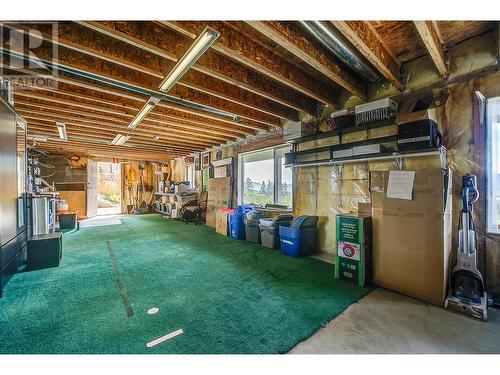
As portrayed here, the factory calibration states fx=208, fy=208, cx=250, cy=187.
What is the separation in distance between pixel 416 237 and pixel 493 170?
3.68 ft

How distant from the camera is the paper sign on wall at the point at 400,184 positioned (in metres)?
2.26

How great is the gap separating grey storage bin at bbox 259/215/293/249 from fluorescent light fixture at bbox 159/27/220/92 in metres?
2.86

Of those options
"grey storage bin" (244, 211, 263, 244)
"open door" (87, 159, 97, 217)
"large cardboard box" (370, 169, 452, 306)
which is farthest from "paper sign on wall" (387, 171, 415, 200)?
"open door" (87, 159, 97, 217)

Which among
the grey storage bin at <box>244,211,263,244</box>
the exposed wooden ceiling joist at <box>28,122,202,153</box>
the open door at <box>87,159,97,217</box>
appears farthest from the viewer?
the open door at <box>87,159,97,217</box>

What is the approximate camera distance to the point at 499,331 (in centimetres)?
168

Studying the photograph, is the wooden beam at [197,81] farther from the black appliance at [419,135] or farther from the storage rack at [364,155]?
the black appliance at [419,135]

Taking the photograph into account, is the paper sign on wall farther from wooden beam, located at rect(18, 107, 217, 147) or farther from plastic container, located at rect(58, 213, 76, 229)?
plastic container, located at rect(58, 213, 76, 229)

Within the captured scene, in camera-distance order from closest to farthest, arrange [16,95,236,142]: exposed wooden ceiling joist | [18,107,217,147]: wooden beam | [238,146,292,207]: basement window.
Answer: [16,95,236,142]: exposed wooden ceiling joist < [18,107,217,147]: wooden beam < [238,146,292,207]: basement window

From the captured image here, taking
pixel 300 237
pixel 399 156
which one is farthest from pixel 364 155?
pixel 300 237

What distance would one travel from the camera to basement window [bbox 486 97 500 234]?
2240 millimetres

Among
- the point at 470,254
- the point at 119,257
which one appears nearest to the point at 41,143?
the point at 119,257

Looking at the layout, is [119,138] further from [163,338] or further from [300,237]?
[163,338]

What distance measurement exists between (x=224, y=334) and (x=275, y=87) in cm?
324
